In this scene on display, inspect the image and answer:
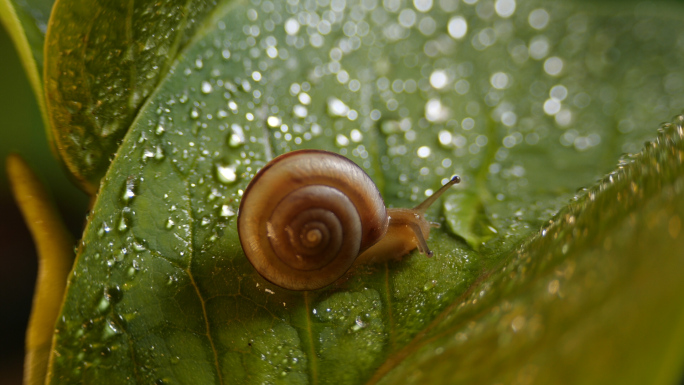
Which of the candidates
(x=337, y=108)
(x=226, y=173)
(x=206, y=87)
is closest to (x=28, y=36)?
(x=206, y=87)

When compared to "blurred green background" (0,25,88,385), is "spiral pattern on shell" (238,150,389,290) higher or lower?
lower

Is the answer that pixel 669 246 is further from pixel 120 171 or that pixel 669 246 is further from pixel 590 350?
pixel 120 171

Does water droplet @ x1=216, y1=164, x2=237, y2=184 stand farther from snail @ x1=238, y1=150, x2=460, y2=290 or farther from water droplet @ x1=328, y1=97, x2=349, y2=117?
water droplet @ x1=328, y1=97, x2=349, y2=117

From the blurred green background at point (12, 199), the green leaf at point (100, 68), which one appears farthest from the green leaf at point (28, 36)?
the blurred green background at point (12, 199)

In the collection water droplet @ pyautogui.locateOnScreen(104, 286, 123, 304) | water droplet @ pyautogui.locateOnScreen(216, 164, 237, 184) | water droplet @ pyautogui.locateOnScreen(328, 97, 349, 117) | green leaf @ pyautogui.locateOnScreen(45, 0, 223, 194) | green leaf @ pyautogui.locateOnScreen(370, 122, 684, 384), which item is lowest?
green leaf @ pyautogui.locateOnScreen(370, 122, 684, 384)

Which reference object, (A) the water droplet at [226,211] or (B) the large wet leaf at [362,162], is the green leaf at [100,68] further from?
(A) the water droplet at [226,211]

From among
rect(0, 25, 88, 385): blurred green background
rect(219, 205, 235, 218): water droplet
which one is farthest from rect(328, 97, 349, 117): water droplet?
rect(0, 25, 88, 385): blurred green background

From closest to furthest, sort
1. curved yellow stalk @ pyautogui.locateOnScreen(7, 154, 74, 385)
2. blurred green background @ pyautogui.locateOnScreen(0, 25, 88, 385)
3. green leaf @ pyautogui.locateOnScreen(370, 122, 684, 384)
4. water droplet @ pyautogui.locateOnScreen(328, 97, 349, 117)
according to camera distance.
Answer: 1. green leaf @ pyautogui.locateOnScreen(370, 122, 684, 384)
2. curved yellow stalk @ pyautogui.locateOnScreen(7, 154, 74, 385)
3. water droplet @ pyautogui.locateOnScreen(328, 97, 349, 117)
4. blurred green background @ pyautogui.locateOnScreen(0, 25, 88, 385)

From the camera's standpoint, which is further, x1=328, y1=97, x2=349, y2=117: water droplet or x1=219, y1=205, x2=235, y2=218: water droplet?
x1=328, y1=97, x2=349, y2=117: water droplet

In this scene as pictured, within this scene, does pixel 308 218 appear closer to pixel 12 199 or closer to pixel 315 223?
pixel 315 223
